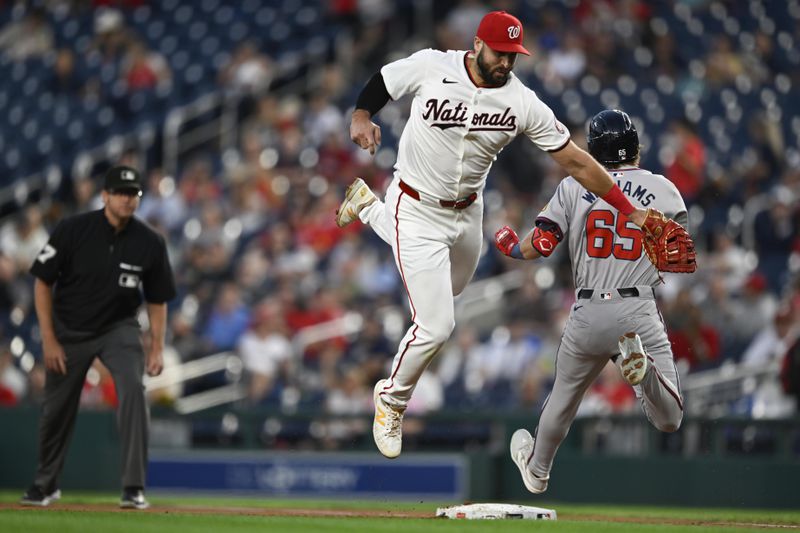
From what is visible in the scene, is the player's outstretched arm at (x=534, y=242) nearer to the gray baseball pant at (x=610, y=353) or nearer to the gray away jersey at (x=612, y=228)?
the gray away jersey at (x=612, y=228)

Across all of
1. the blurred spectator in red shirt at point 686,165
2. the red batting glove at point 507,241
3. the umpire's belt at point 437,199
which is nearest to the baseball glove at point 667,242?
the red batting glove at point 507,241

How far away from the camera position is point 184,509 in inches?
339

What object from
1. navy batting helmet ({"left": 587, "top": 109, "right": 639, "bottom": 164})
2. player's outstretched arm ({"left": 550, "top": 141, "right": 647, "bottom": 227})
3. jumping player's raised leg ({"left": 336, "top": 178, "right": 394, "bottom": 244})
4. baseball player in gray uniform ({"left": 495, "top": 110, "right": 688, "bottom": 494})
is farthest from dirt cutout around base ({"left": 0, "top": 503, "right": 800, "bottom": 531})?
navy batting helmet ({"left": 587, "top": 109, "right": 639, "bottom": 164})

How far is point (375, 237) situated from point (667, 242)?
848 centimetres

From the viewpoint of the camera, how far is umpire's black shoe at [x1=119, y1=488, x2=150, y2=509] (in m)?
8.25

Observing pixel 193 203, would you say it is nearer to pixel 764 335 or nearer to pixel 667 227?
pixel 764 335

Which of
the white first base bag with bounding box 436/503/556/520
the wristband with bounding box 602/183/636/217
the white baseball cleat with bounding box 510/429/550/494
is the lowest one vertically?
the white first base bag with bounding box 436/503/556/520

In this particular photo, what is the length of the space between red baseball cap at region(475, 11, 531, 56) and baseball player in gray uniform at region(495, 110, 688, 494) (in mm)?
Answer: 828

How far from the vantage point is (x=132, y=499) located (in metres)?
8.28

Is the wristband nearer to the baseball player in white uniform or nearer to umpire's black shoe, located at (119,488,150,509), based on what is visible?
the baseball player in white uniform

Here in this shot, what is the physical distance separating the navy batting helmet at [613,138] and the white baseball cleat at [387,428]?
1751mm

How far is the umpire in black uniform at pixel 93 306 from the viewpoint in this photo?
8422 mm

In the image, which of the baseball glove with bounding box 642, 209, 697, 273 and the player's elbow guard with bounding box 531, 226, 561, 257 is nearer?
the baseball glove with bounding box 642, 209, 697, 273

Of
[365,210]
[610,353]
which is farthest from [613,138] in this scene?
[365,210]
